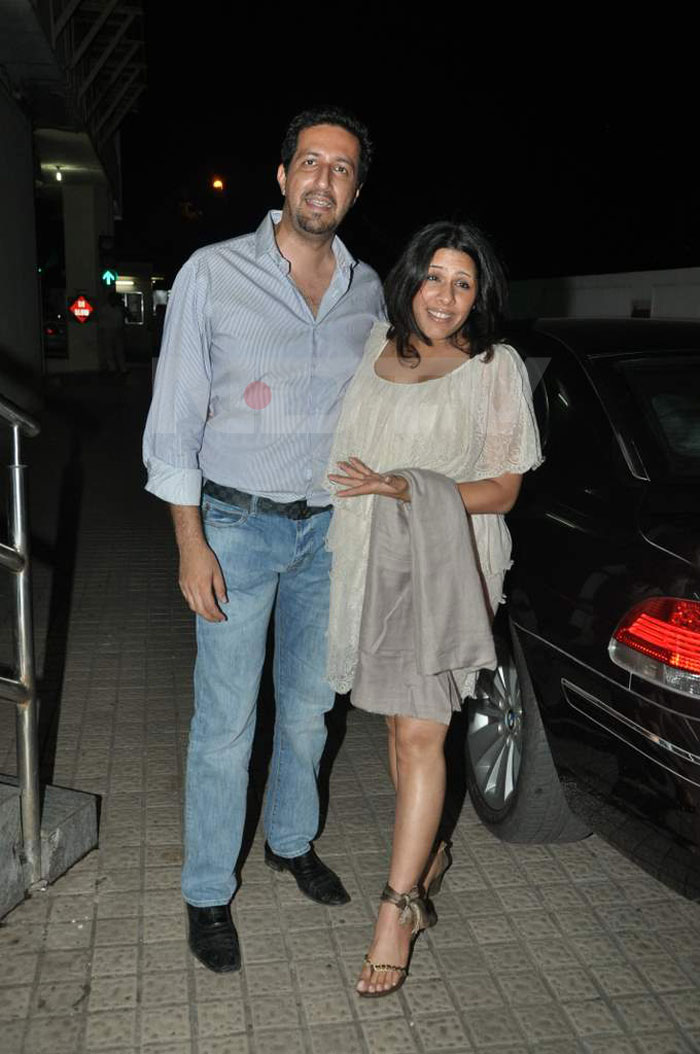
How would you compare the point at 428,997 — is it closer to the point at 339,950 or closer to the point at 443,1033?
the point at 443,1033

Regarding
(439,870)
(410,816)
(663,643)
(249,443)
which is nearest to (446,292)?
(249,443)

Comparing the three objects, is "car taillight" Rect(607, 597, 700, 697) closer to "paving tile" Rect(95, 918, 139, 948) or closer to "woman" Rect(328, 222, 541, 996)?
"woman" Rect(328, 222, 541, 996)

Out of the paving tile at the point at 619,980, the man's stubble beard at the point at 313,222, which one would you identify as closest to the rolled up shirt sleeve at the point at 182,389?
the man's stubble beard at the point at 313,222

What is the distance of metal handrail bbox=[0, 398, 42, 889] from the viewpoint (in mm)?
2934

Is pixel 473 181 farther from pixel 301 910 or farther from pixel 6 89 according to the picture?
pixel 301 910

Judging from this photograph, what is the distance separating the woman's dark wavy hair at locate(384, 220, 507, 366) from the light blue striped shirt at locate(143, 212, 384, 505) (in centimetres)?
16

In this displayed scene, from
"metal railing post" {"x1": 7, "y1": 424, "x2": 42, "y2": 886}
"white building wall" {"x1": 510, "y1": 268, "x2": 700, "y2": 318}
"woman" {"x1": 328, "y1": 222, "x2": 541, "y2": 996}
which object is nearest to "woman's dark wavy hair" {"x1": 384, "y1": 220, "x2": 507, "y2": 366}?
"woman" {"x1": 328, "y1": 222, "x2": 541, "y2": 996}

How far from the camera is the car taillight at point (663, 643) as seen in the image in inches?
98.4

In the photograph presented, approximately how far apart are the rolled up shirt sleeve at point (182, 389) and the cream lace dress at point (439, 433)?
14.9 inches

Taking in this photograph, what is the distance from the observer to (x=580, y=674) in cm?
290

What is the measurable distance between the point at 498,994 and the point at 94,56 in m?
23.2

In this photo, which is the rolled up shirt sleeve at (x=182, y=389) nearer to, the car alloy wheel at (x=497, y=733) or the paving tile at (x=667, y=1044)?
the car alloy wheel at (x=497, y=733)

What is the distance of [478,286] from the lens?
2768 millimetres

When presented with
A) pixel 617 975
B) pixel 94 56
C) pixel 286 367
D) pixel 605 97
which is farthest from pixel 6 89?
pixel 605 97
